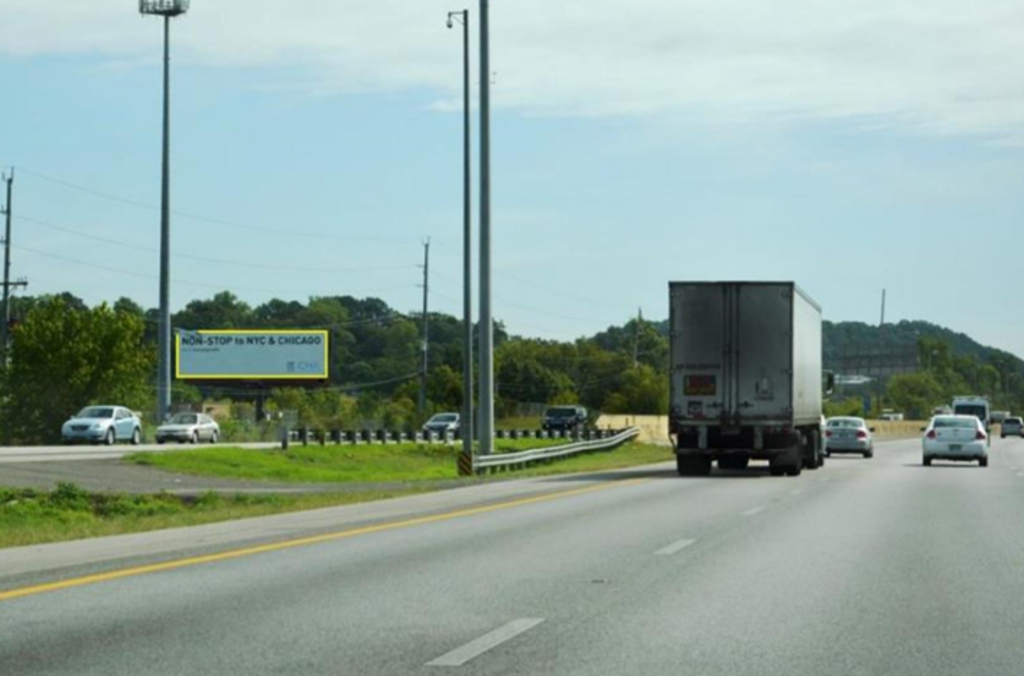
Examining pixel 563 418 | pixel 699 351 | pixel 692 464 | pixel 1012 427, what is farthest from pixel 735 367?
pixel 1012 427

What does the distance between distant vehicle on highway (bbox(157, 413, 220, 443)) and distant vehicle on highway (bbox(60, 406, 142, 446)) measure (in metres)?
1.76

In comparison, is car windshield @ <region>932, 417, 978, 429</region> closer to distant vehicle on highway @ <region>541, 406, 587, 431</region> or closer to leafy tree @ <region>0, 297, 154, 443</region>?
leafy tree @ <region>0, 297, 154, 443</region>

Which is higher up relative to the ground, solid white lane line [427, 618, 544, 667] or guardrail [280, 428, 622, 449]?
guardrail [280, 428, 622, 449]

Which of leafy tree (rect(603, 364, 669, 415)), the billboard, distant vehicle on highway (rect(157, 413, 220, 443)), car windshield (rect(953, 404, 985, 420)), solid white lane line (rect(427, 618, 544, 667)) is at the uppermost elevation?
the billboard

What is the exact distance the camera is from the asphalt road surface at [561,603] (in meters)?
11.5

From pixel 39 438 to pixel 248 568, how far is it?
219 feet

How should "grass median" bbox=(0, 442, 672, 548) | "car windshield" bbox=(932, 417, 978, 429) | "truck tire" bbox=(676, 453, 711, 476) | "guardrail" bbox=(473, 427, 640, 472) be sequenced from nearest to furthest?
"grass median" bbox=(0, 442, 672, 548), "truck tire" bbox=(676, 453, 711, 476), "guardrail" bbox=(473, 427, 640, 472), "car windshield" bbox=(932, 417, 978, 429)

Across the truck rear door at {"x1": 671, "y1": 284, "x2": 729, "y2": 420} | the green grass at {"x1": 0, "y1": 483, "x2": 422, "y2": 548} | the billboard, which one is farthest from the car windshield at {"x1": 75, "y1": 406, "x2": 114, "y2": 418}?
the billboard

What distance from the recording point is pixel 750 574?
685 inches

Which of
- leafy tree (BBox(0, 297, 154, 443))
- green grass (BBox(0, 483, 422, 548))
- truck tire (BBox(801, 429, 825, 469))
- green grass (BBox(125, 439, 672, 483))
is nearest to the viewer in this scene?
green grass (BBox(0, 483, 422, 548))

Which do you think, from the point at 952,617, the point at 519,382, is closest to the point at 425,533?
the point at 952,617

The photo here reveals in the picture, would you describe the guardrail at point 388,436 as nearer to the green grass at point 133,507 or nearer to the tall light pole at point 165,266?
the tall light pole at point 165,266

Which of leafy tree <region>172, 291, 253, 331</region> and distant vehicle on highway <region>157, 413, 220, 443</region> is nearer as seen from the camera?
distant vehicle on highway <region>157, 413, 220, 443</region>

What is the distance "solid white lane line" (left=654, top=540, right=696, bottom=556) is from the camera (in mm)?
19781
